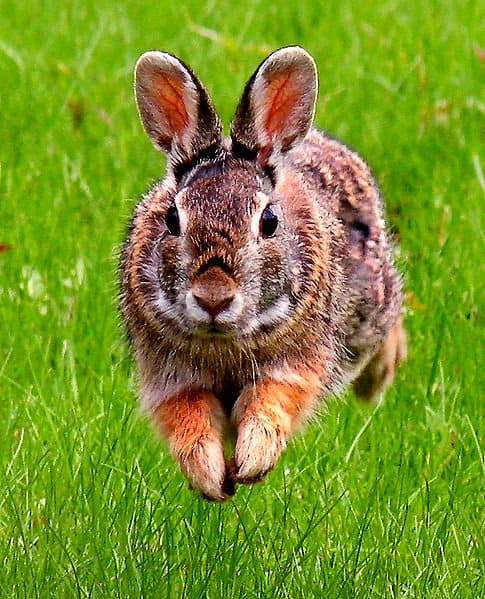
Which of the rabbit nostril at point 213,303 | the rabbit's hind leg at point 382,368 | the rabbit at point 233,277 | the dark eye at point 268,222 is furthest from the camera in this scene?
the rabbit's hind leg at point 382,368

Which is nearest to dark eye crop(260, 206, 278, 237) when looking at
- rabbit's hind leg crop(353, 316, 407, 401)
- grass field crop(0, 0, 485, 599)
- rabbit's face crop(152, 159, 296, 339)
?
rabbit's face crop(152, 159, 296, 339)

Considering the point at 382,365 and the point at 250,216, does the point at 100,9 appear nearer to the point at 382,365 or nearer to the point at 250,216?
the point at 382,365

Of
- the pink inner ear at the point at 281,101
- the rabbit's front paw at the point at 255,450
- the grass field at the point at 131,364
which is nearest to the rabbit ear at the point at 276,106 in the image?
the pink inner ear at the point at 281,101

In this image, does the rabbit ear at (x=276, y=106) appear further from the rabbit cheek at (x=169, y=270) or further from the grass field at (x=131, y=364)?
the grass field at (x=131, y=364)

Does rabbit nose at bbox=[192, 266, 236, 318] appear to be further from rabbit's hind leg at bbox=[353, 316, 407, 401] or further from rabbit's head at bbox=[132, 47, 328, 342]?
rabbit's hind leg at bbox=[353, 316, 407, 401]

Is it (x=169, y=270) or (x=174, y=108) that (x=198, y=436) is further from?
(x=174, y=108)

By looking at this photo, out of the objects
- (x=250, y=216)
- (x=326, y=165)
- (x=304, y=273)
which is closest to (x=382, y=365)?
(x=326, y=165)
